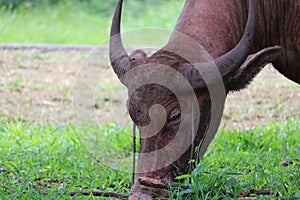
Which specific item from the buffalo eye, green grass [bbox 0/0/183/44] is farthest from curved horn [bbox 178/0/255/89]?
green grass [bbox 0/0/183/44]

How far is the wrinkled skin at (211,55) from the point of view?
17.1ft

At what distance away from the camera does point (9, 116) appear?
30.6 feet

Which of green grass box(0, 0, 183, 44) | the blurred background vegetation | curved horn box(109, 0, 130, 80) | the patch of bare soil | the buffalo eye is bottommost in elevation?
the patch of bare soil

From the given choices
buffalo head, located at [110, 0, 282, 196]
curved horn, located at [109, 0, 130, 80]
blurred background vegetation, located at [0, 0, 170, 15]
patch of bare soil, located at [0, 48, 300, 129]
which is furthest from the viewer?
blurred background vegetation, located at [0, 0, 170, 15]

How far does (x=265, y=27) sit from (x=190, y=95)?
1.36 m

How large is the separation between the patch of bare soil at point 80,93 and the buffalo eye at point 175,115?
2.98 metres

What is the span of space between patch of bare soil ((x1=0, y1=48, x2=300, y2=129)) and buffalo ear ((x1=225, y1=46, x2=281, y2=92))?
114 inches

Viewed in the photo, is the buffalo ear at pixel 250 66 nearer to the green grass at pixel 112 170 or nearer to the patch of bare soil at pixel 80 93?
the green grass at pixel 112 170

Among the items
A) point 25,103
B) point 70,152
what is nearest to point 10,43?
point 25,103

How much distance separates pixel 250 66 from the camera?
5.40m

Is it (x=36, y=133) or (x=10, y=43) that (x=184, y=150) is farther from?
(x=10, y=43)


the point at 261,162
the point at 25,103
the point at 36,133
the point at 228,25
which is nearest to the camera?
the point at 228,25

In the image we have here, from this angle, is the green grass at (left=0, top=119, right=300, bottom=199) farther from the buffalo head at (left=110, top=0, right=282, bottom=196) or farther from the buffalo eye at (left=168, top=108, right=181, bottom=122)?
the buffalo eye at (left=168, top=108, right=181, bottom=122)

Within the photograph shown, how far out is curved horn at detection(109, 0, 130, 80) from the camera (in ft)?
18.1
